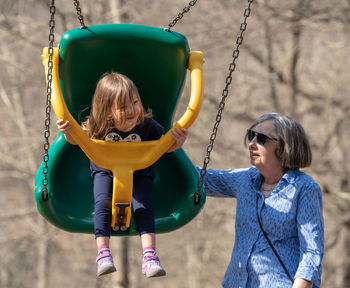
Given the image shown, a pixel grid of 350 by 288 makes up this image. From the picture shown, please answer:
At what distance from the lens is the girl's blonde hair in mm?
3203

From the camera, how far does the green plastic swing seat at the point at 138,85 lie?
364cm

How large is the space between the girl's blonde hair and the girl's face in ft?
0.05

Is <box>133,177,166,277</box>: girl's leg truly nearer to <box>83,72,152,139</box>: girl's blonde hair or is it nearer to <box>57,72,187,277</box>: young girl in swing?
<box>57,72,187,277</box>: young girl in swing

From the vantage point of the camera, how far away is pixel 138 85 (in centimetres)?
400

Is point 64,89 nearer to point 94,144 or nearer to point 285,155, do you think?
point 94,144

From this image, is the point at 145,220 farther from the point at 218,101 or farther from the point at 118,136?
the point at 218,101

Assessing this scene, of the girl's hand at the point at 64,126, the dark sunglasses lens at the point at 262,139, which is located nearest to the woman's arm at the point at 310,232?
Result: the dark sunglasses lens at the point at 262,139

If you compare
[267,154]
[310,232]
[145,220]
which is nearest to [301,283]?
[310,232]

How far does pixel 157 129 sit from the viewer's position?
3.50 meters

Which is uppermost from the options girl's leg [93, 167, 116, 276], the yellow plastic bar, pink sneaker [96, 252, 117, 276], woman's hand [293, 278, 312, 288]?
the yellow plastic bar

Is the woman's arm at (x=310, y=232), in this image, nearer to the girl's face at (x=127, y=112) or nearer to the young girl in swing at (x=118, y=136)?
the young girl in swing at (x=118, y=136)

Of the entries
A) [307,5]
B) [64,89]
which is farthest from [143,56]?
[307,5]

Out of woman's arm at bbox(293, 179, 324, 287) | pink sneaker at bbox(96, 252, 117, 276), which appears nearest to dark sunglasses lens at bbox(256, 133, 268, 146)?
woman's arm at bbox(293, 179, 324, 287)

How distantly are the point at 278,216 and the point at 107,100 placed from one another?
3.44 feet
